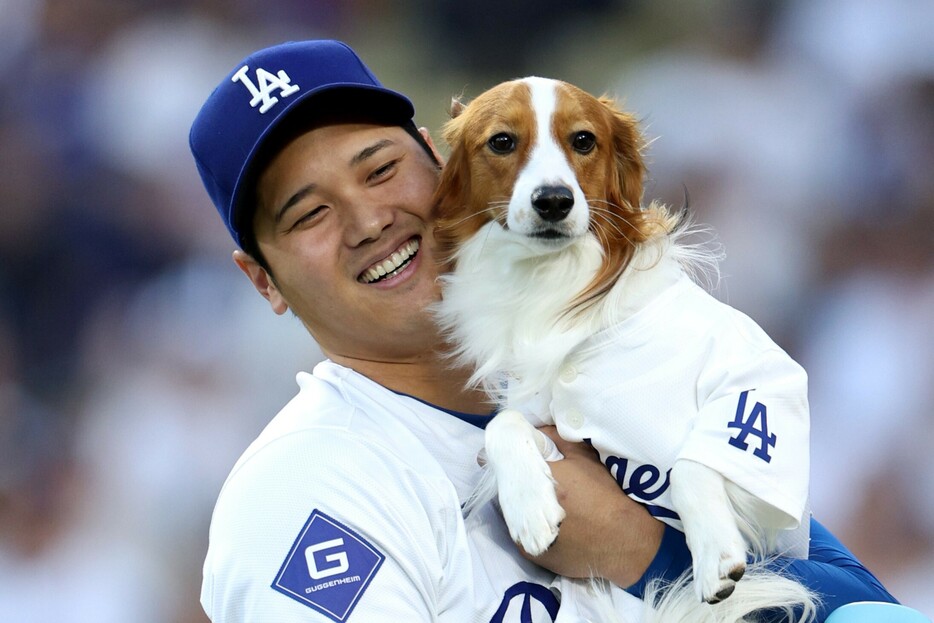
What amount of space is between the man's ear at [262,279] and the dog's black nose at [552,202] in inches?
31.0

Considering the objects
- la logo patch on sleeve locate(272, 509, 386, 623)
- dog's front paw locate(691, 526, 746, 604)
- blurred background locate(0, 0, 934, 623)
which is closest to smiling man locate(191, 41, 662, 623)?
la logo patch on sleeve locate(272, 509, 386, 623)

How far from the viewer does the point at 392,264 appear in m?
2.38

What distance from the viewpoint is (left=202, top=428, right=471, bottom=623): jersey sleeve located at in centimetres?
181

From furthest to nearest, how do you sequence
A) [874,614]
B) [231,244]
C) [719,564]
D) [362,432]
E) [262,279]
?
[231,244]
[262,279]
[362,432]
[874,614]
[719,564]

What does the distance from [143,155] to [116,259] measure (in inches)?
19.0

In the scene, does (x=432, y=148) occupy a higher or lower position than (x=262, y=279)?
higher

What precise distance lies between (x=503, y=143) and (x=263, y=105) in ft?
1.91

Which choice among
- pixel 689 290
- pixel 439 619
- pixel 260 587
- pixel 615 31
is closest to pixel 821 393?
pixel 615 31

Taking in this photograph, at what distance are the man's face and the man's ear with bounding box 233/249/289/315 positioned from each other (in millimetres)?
104

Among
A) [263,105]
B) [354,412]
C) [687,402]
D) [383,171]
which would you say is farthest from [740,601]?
[263,105]

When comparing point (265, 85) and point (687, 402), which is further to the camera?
point (265, 85)

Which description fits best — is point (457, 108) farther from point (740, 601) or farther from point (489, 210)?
point (740, 601)

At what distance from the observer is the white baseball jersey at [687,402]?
6.34 ft

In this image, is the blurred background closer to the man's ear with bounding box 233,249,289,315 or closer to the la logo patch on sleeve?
the man's ear with bounding box 233,249,289,315
